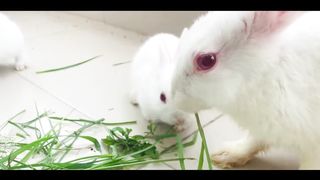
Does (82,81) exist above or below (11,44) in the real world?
below

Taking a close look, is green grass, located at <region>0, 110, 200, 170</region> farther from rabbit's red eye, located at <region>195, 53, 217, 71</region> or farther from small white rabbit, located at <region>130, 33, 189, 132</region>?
rabbit's red eye, located at <region>195, 53, 217, 71</region>

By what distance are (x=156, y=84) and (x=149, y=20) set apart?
37.5 inches

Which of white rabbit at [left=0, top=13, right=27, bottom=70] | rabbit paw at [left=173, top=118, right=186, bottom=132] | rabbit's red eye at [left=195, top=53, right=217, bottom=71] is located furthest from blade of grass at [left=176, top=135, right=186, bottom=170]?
white rabbit at [left=0, top=13, right=27, bottom=70]

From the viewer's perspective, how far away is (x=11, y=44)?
225 centimetres

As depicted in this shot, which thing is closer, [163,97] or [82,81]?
[163,97]

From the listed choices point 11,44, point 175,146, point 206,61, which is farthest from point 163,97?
point 11,44

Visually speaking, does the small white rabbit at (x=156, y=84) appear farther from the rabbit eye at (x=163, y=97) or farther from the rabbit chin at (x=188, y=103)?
the rabbit chin at (x=188, y=103)

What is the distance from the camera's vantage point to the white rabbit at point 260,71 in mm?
1164

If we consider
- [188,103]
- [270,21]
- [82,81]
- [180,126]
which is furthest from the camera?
[82,81]

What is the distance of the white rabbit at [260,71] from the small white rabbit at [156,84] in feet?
1.49

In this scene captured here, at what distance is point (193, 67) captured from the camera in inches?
47.1

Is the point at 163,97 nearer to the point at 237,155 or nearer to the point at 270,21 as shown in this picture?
the point at 237,155

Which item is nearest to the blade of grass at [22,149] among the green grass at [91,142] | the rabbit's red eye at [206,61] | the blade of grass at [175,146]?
the green grass at [91,142]
